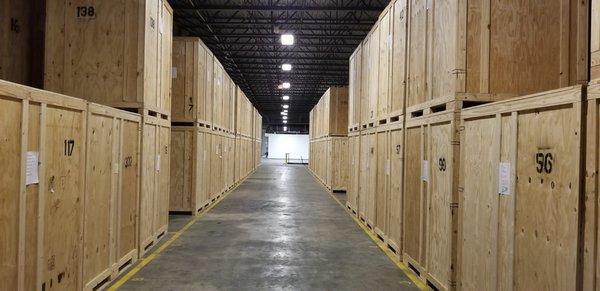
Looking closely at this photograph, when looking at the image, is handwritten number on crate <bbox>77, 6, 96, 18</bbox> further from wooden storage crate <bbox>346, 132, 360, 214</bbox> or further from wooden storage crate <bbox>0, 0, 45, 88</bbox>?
wooden storage crate <bbox>346, 132, 360, 214</bbox>

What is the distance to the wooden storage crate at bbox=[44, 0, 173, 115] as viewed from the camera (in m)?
6.14

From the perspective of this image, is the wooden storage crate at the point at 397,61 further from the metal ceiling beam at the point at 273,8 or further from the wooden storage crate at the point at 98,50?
the metal ceiling beam at the point at 273,8

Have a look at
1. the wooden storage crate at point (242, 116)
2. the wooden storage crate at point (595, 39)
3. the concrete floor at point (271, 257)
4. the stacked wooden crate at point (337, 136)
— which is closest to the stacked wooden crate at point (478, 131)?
the wooden storage crate at point (595, 39)

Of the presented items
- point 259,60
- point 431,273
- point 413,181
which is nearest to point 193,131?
point 413,181

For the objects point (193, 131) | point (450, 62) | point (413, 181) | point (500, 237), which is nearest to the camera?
point (500, 237)

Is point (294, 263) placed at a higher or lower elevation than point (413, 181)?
lower

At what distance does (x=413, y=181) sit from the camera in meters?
5.93

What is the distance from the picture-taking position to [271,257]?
21.4 feet

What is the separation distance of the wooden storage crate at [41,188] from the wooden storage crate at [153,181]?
6.63 feet

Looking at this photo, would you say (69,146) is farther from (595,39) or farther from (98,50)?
(595,39)

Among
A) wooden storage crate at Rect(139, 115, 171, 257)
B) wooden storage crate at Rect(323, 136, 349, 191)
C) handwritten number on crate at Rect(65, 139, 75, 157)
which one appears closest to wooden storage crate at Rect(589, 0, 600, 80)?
handwritten number on crate at Rect(65, 139, 75, 157)

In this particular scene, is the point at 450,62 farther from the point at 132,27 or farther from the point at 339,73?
the point at 339,73

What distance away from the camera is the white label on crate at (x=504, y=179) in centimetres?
356

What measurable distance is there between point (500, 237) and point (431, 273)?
63.1 inches
